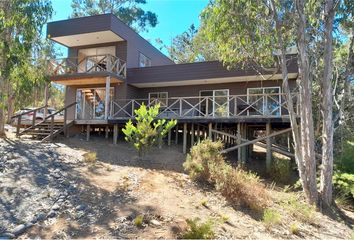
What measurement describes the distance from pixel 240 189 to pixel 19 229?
17.6 ft

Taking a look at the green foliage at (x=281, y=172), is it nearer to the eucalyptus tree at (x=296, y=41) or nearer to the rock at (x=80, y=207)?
the eucalyptus tree at (x=296, y=41)

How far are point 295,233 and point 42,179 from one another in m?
6.73

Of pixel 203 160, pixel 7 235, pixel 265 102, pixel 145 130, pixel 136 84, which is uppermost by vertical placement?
pixel 136 84

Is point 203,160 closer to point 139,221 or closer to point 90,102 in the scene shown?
point 139,221

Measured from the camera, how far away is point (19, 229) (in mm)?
6344

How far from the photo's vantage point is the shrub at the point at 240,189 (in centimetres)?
845

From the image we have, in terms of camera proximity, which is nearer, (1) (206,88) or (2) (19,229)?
(2) (19,229)

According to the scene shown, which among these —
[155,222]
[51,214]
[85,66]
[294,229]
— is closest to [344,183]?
[294,229]

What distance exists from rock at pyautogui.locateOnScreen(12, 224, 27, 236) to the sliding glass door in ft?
37.4

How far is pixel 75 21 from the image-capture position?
652 inches

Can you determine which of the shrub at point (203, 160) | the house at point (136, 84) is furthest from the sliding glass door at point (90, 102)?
the shrub at point (203, 160)

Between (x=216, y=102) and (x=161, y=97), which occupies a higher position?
(x=161, y=97)

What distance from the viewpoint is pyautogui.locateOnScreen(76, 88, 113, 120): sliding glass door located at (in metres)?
17.8

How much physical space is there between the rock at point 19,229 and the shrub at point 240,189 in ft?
16.3
